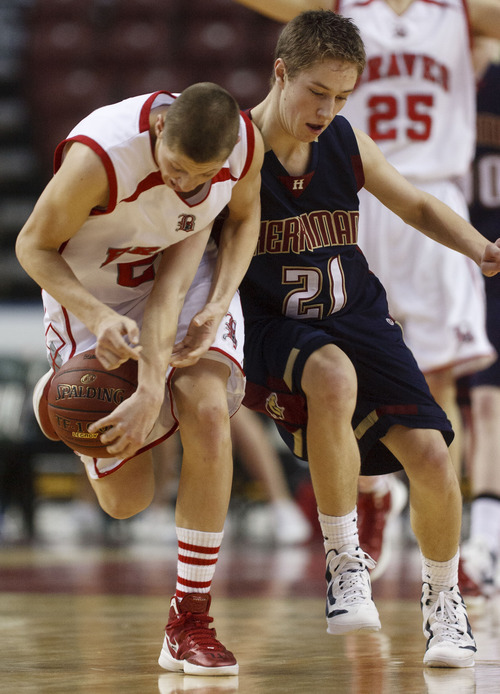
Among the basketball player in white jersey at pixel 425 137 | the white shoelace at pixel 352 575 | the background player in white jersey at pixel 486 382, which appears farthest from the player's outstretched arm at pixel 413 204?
the background player in white jersey at pixel 486 382

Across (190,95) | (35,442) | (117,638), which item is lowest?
(35,442)

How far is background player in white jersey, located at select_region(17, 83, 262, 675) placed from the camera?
2617 mm

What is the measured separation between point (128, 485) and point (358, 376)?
2.51 ft

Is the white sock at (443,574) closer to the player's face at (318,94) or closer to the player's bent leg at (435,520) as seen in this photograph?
the player's bent leg at (435,520)

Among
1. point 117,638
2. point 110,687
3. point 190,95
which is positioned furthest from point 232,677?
point 190,95

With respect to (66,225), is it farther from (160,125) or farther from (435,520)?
(435,520)

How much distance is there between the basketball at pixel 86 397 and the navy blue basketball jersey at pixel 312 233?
549 millimetres

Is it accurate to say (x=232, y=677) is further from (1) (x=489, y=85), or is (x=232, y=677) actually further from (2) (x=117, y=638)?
(1) (x=489, y=85)

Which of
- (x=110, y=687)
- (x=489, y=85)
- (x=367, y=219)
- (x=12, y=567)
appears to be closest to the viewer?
(x=110, y=687)

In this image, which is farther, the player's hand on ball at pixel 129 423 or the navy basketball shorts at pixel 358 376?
the navy basketball shorts at pixel 358 376

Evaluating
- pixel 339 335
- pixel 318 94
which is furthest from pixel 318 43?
pixel 339 335

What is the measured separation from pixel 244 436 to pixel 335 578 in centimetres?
469

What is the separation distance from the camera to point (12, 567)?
611 cm

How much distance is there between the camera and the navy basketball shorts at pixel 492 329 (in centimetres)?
491
